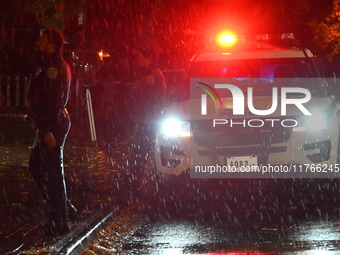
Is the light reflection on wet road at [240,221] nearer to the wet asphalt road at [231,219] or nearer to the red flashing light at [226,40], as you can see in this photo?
the wet asphalt road at [231,219]

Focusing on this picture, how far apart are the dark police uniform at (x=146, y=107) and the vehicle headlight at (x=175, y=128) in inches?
6.3

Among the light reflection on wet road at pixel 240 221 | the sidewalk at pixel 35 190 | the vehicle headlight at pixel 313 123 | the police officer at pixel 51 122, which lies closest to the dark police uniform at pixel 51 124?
the police officer at pixel 51 122

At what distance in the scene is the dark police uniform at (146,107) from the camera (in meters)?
8.14

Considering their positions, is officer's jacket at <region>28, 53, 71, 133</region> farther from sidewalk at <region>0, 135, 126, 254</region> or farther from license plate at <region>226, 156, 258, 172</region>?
license plate at <region>226, 156, 258, 172</region>

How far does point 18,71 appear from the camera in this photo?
29.8 metres

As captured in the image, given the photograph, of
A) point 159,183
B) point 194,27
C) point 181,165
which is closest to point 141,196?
point 159,183

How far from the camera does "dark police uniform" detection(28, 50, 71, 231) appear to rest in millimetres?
6094

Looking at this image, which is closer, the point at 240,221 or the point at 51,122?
the point at 51,122

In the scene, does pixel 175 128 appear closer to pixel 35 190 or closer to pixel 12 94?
pixel 35 190

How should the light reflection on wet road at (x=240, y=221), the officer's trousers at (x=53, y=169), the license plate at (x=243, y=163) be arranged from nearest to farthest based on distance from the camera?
the light reflection on wet road at (x=240, y=221), the officer's trousers at (x=53, y=169), the license plate at (x=243, y=163)

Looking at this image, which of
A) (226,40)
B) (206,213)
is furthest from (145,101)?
(226,40)

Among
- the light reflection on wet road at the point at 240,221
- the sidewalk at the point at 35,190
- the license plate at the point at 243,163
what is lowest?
the light reflection on wet road at the point at 240,221

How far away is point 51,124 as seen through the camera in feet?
20.2

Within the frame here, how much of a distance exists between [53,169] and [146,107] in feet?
7.10
